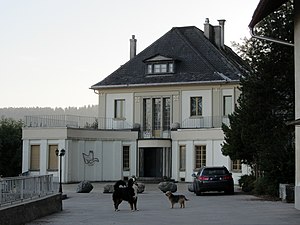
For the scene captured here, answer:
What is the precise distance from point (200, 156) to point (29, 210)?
3151 cm

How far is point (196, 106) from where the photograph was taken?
166 ft

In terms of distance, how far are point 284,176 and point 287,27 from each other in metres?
6.28

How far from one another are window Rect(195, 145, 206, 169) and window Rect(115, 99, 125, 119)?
781 cm

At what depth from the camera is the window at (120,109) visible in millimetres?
53412

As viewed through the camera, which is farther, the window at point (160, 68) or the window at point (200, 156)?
the window at point (160, 68)

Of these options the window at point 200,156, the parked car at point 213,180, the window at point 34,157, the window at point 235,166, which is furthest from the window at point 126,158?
the parked car at point 213,180

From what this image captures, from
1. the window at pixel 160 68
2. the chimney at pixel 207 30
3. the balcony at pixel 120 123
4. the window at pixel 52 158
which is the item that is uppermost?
the chimney at pixel 207 30

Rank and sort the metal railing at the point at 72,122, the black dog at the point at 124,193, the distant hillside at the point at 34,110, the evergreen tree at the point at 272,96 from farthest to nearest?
the distant hillside at the point at 34,110
the metal railing at the point at 72,122
the evergreen tree at the point at 272,96
the black dog at the point at 124,193

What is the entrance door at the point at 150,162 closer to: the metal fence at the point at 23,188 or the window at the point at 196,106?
the window at the point at 196,106

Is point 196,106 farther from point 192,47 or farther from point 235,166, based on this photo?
point 235,166

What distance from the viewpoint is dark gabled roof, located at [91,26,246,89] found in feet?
165

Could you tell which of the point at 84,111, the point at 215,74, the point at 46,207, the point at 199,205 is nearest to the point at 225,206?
the point at 199,205

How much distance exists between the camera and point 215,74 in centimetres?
4984

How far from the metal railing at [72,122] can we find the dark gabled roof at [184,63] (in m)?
3.02
